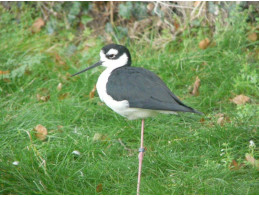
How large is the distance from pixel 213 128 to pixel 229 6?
194 centimetres

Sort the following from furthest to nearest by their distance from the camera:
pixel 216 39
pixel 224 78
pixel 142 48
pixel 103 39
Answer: pixel 103 39
pixel 142 48
pixel 216 39
pixel 224 78

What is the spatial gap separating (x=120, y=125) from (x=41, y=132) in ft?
2.20

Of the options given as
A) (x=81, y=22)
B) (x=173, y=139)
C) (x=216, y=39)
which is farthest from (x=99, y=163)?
(x=81, y=22)

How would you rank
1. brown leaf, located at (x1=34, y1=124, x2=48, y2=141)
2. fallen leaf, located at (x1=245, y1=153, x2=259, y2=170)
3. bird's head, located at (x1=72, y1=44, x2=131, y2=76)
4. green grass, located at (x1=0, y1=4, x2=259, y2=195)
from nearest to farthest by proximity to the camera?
green grass, located at (x1=0, y1=4, x2=259, y2=195) < fallen leaf, located at (x1=245, y1=153, x2=259, y2=170) < bird's head, located at (x1=72, y1=44, x2=131, y2=76) < brown leaf, located at (x1=34, y1=124, x2=48, y2=141)

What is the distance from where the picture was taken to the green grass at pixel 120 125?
3068mm

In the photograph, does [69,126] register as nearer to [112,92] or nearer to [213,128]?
[112,92]

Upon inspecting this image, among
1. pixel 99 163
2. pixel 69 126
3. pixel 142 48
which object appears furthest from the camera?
pixel 142 48

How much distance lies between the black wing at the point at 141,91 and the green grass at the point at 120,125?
0.45 meters

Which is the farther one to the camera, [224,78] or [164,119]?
[224,78]

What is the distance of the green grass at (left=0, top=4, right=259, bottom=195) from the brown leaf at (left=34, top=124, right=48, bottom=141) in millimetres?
37

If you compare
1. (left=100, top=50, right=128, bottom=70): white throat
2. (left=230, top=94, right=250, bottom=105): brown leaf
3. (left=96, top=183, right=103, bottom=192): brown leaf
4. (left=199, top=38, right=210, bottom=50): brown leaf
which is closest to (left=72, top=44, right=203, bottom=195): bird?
(left=100, top=50, right=128, bottom=70): white throat

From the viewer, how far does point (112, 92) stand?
3.33 m

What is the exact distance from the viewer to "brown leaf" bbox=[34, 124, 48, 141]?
12.3 ft

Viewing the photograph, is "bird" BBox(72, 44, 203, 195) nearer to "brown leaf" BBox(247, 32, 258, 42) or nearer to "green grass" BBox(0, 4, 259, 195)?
"green grass" BBox(0, 4, 259, 195)
